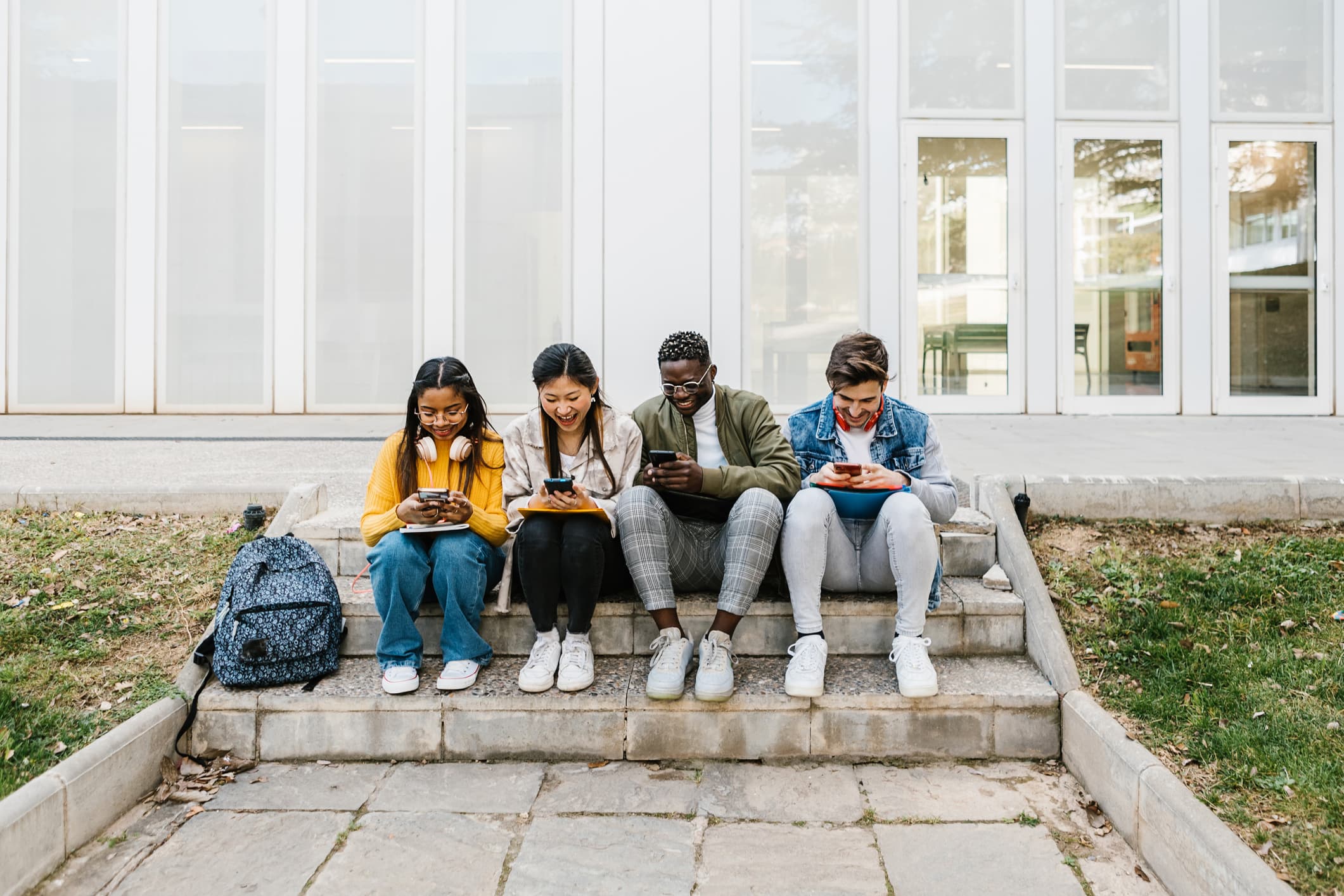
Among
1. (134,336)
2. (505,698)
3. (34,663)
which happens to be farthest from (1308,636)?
(134,336)

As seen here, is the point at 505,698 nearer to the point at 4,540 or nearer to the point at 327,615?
the point at 327,615

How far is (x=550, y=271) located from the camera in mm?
8344

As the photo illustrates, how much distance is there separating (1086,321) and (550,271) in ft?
17.4

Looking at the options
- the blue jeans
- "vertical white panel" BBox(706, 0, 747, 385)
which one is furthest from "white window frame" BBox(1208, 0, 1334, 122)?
the blue jeans

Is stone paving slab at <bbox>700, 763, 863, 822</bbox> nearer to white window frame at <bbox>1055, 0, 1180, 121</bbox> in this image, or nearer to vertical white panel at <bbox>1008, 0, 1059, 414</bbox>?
vertical white panel at <bbox>1008, 0, 1059, 414</bbox>

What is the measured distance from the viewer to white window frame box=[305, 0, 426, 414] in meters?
8.23

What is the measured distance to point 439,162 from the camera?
826cm

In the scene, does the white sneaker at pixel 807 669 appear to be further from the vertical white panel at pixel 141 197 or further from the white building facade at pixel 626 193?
the vertical white panel at pixel 141 197

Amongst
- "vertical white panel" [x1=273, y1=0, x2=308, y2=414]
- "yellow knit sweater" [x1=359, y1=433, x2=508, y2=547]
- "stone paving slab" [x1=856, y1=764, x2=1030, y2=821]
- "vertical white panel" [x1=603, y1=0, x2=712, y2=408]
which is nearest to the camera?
"stone paving slab" [x1=856, y1=764, x2=1030, y2=821]

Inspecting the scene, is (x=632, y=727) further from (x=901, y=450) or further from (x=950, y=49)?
(x=950, y=49)

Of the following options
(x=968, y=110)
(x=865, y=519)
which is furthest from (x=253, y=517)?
(x=968, y=110)

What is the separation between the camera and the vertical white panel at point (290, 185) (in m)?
8.18

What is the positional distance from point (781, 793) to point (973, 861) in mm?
595

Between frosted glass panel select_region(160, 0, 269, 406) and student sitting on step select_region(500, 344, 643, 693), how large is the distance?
20.6ft
